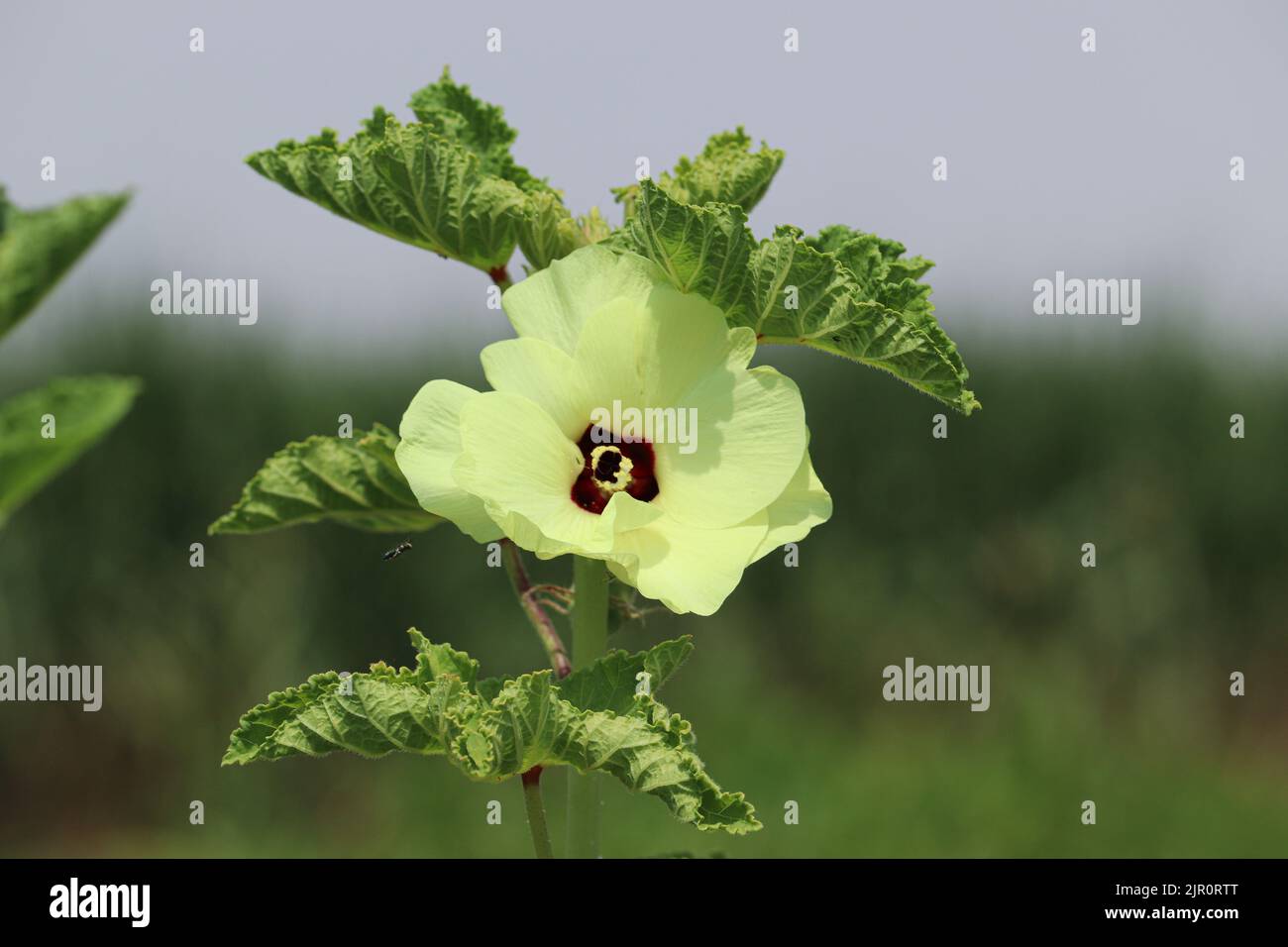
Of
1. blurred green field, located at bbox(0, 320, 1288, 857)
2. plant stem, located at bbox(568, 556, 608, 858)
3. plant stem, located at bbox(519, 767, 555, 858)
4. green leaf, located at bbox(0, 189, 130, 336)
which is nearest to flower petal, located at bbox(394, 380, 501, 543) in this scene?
plant stem, located at bbox(568, 556, 608, 858)

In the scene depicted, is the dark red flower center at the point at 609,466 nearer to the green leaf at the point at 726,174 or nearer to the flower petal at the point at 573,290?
the flower petal at the point at 573,290

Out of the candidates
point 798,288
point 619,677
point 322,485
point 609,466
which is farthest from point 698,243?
point 322,485

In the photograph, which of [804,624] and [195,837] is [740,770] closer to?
[804,624]

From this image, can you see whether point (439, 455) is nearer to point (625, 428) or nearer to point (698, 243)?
point (625, 428)

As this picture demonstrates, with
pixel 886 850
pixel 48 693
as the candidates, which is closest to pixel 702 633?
pixel 886 850

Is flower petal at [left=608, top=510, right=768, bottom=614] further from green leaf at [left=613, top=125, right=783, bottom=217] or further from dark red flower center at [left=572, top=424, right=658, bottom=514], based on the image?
green leaf at [left=613, top=125, right=783, bottom=217]

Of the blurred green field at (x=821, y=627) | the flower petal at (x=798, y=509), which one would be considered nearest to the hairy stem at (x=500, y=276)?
the flower petal at (x=798, y=509)
